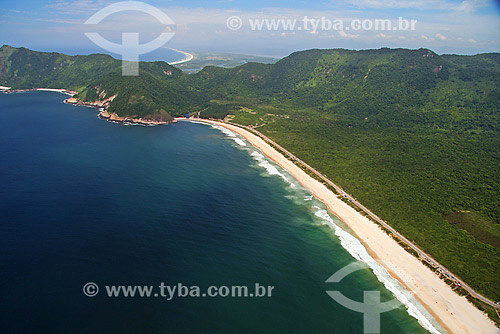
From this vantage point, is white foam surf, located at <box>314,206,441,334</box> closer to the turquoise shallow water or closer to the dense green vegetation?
the turquoise shallow water

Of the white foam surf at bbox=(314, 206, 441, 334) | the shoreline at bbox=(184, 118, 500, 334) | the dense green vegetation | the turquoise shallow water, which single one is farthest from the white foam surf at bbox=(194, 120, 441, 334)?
the dense green vegetation

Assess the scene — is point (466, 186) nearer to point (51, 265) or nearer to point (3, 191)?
point (51, 265)

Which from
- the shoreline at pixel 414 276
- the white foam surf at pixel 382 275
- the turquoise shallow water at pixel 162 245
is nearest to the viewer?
the turquoise shallow water at pixel 162 245

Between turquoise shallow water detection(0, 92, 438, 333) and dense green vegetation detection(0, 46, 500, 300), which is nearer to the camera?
turquoise shallow water detection(0, 92, 438, 333)

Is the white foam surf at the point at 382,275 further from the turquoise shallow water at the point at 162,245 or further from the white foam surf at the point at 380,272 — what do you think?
the turquoise shallow water at the point at 162,245

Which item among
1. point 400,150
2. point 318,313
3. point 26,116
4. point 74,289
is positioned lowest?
point 318,313

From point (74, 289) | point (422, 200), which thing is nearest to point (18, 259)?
point (74, 289)

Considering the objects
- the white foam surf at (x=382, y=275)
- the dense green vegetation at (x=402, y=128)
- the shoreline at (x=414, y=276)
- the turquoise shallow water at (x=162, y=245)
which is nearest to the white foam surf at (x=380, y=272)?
the white foam surf at (x=382, y=275)
